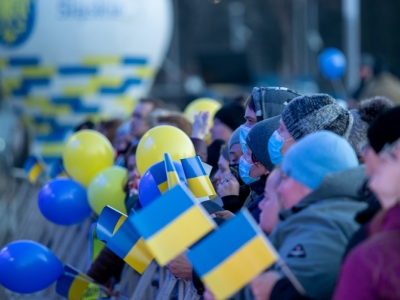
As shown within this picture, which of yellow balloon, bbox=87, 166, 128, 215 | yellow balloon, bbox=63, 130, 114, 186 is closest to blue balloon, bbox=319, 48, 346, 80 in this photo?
yellow balloon, bbox=63, 130, 114, 186

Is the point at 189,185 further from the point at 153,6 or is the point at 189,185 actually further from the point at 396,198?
the point at 153,6

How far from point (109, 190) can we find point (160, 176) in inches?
73.3

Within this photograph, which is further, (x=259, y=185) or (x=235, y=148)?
(x=235, y=148)

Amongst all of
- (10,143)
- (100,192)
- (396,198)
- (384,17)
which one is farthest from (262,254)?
(384,17)

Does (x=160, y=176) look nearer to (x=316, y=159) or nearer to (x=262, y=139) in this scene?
(x=262, y=139)

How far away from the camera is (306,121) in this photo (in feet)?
14.9

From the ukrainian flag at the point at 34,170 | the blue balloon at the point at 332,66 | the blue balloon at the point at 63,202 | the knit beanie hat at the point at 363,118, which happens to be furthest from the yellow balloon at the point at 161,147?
the blue balloon at the point at 332,66

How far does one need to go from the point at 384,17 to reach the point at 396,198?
89.1 feet

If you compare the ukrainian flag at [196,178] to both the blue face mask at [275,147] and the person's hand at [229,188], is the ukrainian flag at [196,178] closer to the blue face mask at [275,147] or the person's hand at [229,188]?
the person's hand at [229,188]

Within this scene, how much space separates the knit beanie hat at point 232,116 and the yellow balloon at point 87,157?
1211 mm

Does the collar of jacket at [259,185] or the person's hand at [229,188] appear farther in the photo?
the person's hand at [229,188]

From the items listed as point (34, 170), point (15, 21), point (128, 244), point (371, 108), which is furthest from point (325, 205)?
point (15, 21)

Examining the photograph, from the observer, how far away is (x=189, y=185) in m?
4.94

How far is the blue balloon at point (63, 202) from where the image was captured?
7081 mm
